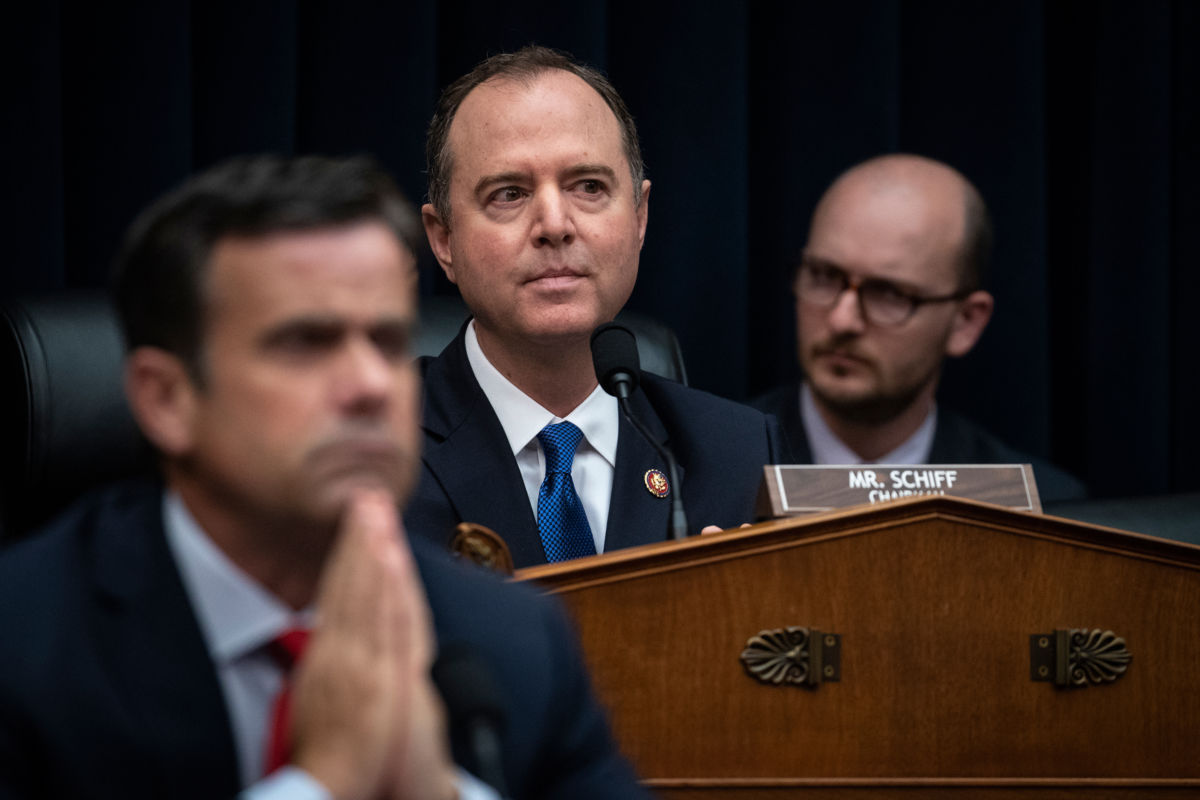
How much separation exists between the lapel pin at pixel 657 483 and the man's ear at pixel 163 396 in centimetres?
96

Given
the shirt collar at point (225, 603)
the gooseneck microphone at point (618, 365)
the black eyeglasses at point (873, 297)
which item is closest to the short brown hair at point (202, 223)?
the shirt collar at point (225, 603)

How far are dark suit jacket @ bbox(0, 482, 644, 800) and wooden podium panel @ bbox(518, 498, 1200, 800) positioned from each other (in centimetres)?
35

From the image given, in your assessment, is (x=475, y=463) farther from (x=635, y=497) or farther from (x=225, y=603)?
(x=225, y=603)

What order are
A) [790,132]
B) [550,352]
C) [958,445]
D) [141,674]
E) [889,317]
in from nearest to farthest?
1. [141,674]
2. [550,352]
3. [889,317]
4. [958,445]
5. [790,132]

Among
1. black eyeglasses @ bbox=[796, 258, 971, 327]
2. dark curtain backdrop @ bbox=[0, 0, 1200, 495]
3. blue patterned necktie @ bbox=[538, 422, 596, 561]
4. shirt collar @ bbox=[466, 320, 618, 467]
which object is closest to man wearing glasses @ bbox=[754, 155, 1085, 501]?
black eyeglasses @ bbox=[796, 258, 971, 327]

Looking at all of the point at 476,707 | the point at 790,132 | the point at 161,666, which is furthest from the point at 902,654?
the point at 790,132

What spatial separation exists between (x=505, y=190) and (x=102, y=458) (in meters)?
0.64

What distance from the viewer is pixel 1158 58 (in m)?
3.20

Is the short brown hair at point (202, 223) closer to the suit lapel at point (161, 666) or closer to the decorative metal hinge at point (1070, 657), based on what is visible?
the suit lapel at point (161, 666)

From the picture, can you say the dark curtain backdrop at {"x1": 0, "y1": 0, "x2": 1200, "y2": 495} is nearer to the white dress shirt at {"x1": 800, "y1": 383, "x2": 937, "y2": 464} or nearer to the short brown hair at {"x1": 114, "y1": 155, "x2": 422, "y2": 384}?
the white dress shirt at {"x1": 800, "y1": 383, "x2": 937, "y2": 464}

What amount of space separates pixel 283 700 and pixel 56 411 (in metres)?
1.06

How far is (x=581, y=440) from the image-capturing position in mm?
1909

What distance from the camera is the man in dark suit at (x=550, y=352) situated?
1.83 m

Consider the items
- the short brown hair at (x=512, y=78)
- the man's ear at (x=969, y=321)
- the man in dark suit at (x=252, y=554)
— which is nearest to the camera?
the man in dark suit at (x=252, y=554)
